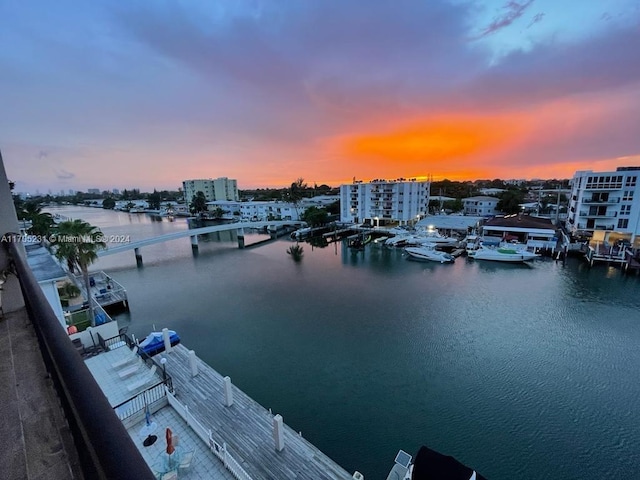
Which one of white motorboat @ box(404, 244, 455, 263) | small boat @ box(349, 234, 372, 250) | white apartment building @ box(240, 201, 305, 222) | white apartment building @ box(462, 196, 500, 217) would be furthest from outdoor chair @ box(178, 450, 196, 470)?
white apartment building @ box(462, 196, 500, 217)

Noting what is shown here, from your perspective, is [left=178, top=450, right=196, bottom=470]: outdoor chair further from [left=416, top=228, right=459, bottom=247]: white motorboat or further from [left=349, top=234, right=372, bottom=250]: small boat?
[left=416, top=228, right=459, bottom=247]: white motorboat

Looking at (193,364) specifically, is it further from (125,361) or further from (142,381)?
(125,361)

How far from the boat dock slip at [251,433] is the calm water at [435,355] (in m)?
1.81

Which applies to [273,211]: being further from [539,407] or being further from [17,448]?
[17,448]

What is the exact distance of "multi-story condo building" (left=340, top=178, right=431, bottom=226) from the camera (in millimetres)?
49312

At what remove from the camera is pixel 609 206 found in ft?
101

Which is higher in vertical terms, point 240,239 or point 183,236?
point 183,236

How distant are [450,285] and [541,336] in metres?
8.66

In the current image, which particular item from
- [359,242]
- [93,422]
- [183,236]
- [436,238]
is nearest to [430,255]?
[436,238]

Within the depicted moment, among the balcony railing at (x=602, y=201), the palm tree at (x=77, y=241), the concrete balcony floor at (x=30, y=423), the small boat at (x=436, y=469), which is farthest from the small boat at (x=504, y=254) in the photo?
the concrete balcony floor at (x=30, y=423)

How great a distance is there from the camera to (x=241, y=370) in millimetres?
13492

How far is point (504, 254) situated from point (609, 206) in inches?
479

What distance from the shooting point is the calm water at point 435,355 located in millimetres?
9805

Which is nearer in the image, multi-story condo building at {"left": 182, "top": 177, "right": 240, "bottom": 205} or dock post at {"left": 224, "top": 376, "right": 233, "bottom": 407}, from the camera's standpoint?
dock post at {"left": 224, "top": 376, "right": 233, "bottom": 407}
